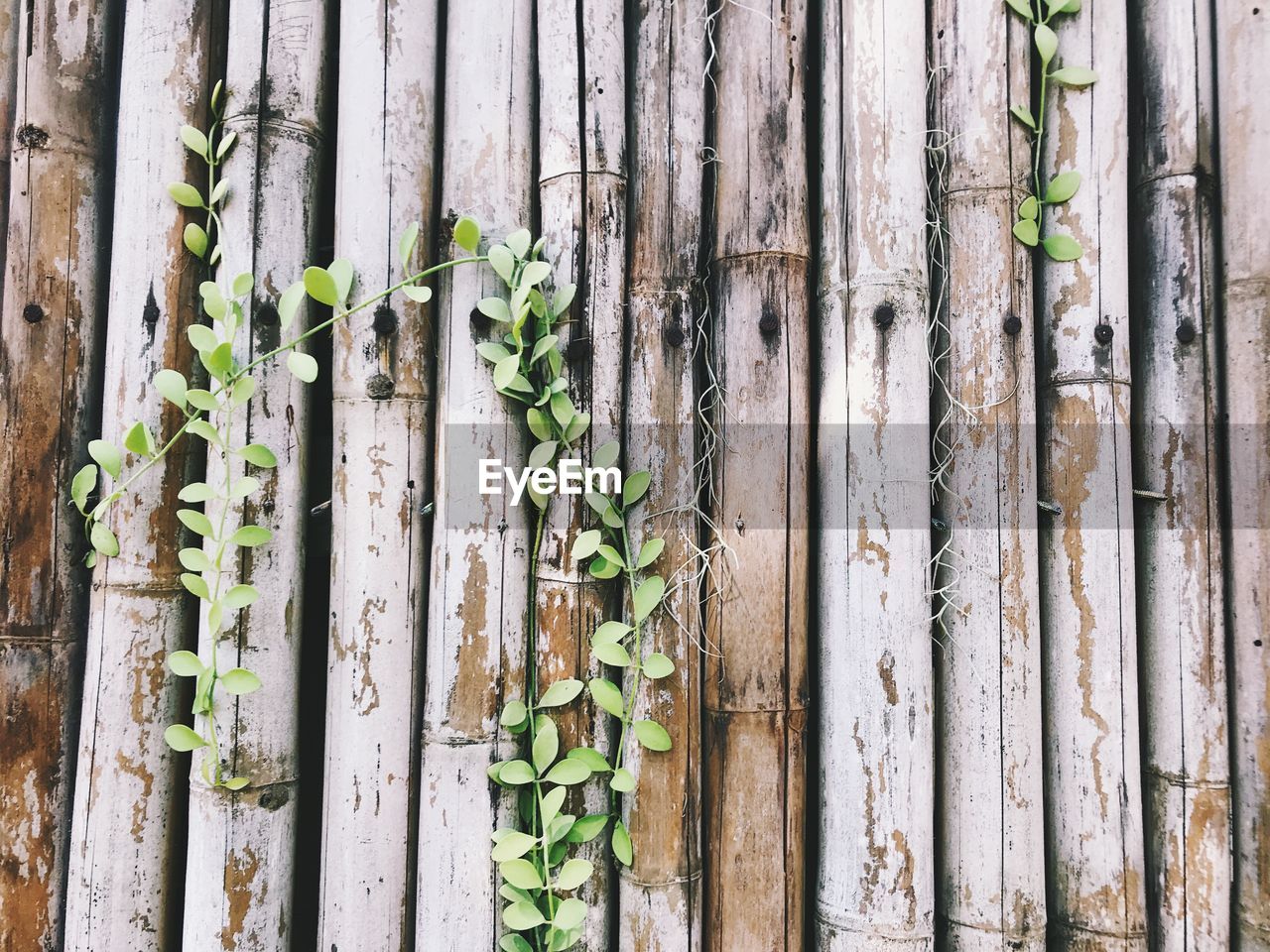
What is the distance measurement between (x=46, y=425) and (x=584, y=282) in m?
1.05

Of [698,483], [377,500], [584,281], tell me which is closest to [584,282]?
[584,281]

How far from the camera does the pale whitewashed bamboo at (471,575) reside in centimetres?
127

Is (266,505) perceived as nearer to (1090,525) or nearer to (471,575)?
(471,575)

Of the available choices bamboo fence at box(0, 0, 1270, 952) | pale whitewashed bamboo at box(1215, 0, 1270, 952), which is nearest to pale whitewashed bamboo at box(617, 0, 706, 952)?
bamboo fence at box(0, 0, 1270, 952)

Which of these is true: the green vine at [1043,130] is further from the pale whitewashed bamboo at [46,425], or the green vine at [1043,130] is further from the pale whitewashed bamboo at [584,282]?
the pale whitewashed bamboo at [46,425]

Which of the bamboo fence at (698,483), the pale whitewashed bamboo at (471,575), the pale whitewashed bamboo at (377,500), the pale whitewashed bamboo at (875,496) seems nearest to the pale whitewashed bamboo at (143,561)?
the bamboo fence at (698,483)

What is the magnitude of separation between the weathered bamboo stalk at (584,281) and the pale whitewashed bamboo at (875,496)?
399 millimetres

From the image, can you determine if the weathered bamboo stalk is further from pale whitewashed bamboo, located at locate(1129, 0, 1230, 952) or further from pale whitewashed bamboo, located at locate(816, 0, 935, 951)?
pale whitewashed bamboo, located at locate(1129, 0, 1230, 952)

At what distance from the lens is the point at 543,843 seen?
1.25 meters

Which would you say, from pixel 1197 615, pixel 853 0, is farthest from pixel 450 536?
pixel 1197 615

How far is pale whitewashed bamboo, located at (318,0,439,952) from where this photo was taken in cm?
129

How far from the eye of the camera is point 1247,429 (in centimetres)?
139

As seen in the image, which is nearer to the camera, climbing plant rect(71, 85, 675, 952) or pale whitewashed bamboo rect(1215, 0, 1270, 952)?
climbing plant rect(71, 85, 675, 952)

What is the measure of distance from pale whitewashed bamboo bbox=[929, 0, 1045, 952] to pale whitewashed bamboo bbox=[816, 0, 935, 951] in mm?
73
